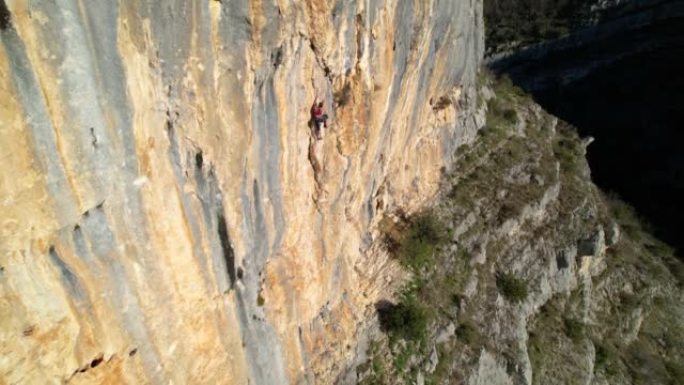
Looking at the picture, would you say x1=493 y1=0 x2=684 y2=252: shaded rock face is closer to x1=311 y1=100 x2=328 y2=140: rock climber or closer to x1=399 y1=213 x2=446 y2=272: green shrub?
x1=399 y1=213 x2=446 y2=272: green shrub

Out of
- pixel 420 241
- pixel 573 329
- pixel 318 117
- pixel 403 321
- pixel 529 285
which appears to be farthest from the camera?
pixel 573 329

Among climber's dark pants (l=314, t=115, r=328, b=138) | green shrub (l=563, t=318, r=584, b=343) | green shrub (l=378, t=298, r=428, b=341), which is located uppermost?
climber's dark pants (l=314, t=115, r=328, b=138)

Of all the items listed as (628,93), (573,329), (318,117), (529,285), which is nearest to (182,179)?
(318,117)

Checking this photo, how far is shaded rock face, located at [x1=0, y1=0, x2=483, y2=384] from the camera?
5719 mm

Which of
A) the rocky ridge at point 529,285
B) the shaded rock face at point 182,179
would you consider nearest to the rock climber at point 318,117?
the shaded rock face at point 182,179

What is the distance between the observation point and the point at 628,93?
140 feet

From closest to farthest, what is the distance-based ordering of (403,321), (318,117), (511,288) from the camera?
1. (318,117)
2. (403,321)
3. (511,288)

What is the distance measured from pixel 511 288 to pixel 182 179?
1584 centimetres

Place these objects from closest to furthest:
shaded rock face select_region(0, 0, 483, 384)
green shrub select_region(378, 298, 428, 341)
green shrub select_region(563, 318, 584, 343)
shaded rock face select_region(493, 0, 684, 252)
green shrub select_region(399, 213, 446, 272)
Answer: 1. shaded rock face select_region(0, 0, 483, 384)
2. green shrub select_region(378, 298, 428, 341)
3. green shrub select_region(399, 213, 446, 272)
4. green shrub select_region(563, 318, 584, 343)
5. shaded rock face select_region(493, 0, 684, 252)

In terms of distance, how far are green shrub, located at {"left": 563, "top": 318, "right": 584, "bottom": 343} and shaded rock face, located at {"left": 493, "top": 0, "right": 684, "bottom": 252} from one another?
46.4 feet

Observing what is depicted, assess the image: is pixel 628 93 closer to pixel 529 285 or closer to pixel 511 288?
pixel 529 285

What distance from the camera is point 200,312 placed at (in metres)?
8.70

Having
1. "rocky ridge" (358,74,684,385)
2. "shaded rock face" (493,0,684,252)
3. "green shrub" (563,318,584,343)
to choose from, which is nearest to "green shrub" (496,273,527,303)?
"rocky ridge" (358,74,684,385)

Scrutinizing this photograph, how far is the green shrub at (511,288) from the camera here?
65.8ft
